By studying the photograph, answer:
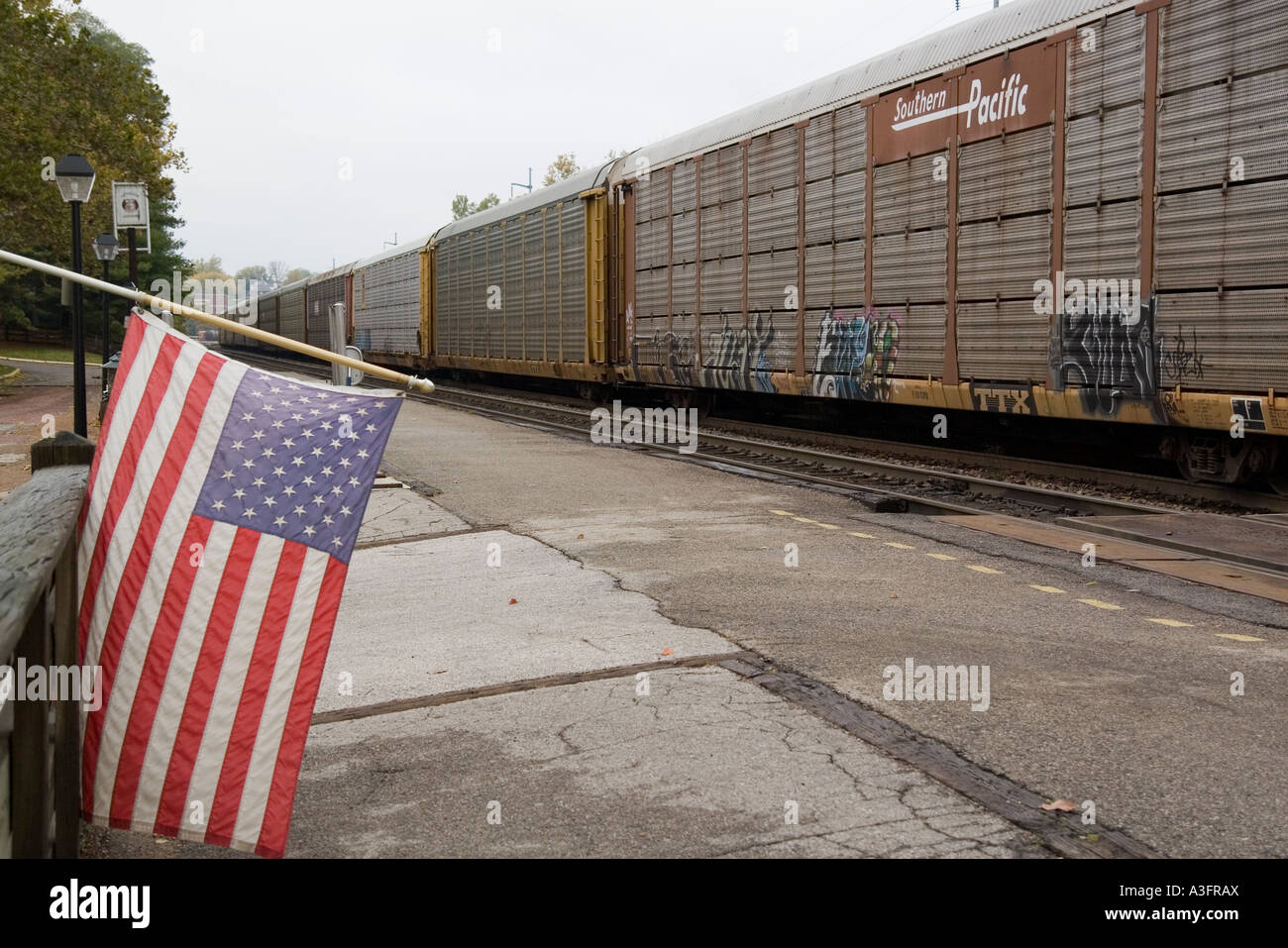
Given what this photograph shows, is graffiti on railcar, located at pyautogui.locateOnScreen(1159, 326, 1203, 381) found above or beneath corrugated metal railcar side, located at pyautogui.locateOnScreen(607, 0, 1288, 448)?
beneath

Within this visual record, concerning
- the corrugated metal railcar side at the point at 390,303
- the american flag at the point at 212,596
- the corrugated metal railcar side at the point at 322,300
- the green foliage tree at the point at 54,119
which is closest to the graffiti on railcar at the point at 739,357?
the american flag at the point at 212,596

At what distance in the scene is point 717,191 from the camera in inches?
681

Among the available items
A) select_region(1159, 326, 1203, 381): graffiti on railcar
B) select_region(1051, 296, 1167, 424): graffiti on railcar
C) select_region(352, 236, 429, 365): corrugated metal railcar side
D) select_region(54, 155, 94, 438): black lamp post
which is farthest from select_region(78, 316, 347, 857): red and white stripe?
select_region(352, 236, 429, 365): corrugated metal railcar side

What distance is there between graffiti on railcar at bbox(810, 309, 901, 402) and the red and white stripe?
10786 mm

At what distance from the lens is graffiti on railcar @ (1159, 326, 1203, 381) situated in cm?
958

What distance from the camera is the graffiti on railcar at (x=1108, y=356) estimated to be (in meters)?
10.0

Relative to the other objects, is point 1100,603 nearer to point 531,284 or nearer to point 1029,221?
point 1029,221

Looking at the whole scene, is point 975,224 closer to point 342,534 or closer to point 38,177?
point 342,534

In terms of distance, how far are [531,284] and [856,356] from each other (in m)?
11.6

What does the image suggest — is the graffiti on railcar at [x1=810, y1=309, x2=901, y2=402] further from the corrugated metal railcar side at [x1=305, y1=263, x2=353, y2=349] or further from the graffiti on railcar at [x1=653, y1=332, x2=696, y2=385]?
the corrugated metal railcar side at [x1=305, y1=263, x2=353, y2=349]

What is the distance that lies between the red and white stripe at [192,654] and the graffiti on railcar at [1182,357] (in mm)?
8022

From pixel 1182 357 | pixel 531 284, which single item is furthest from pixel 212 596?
pixel 531 284

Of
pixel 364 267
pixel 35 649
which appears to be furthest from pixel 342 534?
pixel 364 267

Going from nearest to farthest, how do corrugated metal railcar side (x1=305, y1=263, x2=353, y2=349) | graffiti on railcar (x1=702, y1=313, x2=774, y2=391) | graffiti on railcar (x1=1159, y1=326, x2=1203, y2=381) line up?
1. graffiti on railcar (x1=1159, y1=326, x2=1203, y2=381)
2. graffiti on railcar (x1=702, y1=313, x2=774, y2=391)
3. corrugated metal railcar side (x1=305, y1=263, x2=353, y2=349)
